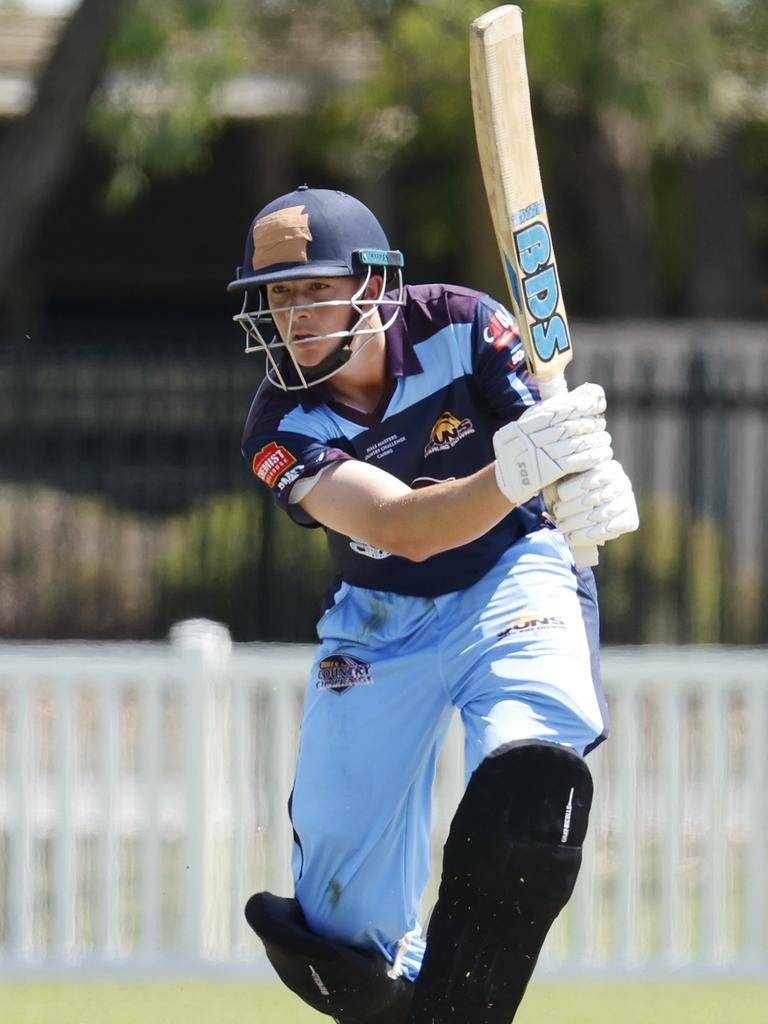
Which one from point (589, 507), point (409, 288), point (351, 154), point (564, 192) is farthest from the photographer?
point (564, 192)

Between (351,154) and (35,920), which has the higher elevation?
(351,154)

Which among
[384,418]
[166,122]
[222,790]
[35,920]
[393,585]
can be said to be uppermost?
[166,122]

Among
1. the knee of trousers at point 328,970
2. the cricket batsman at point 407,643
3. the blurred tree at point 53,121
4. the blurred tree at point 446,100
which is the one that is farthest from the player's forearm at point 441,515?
the blurred tree at point 53,121

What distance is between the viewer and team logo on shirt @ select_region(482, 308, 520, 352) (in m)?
3.73

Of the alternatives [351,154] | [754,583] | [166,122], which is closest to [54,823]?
[754,583]

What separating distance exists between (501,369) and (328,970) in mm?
1203

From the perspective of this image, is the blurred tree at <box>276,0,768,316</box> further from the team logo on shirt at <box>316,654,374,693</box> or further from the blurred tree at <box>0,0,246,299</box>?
the team logo on shirt at <box>316,654,374,693</box>

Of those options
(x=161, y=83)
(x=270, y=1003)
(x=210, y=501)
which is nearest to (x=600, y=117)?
(x=161, y=83)

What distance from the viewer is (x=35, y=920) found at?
20.0ft

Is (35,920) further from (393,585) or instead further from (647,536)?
(647,536)

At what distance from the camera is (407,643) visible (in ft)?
12.5

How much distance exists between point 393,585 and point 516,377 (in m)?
0.48

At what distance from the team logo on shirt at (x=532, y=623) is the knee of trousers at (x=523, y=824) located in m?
0.29

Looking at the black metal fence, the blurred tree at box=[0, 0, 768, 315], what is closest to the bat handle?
the black metal fence
